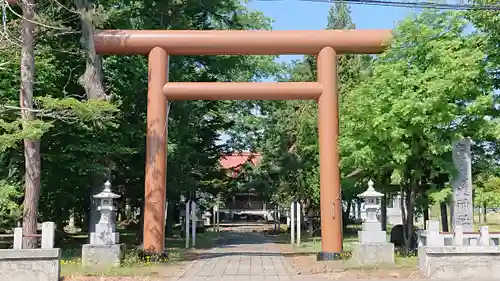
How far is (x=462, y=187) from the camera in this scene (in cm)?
1305

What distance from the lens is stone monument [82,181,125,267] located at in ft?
40.8

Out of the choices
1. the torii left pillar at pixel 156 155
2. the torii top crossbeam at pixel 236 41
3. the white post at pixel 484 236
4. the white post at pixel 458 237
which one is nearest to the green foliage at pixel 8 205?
the torii left pillar at pixel 156 155

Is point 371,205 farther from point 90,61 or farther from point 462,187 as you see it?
point 90,61

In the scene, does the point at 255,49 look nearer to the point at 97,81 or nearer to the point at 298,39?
the point at 298,39

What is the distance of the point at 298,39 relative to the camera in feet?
48.4

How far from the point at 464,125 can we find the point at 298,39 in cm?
480

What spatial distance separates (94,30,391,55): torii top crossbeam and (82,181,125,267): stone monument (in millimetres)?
4054

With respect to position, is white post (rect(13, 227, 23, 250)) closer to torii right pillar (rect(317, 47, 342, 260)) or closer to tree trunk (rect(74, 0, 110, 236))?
tree trunk (rect(74, 0, 110, 236))

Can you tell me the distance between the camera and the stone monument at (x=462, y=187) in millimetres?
12797

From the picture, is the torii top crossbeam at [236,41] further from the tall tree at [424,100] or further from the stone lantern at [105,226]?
the stone lantern at [105,226]

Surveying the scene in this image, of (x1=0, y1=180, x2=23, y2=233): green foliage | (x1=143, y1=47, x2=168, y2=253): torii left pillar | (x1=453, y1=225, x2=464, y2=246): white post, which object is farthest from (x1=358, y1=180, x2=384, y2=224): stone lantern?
(x1=0, y1=180, x2=23, y2=233): green foliage

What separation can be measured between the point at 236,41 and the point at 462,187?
6810 mm

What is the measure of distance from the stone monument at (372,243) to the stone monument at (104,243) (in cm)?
558

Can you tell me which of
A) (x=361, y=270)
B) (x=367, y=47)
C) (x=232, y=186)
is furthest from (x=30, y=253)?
(x=232, y=186)
